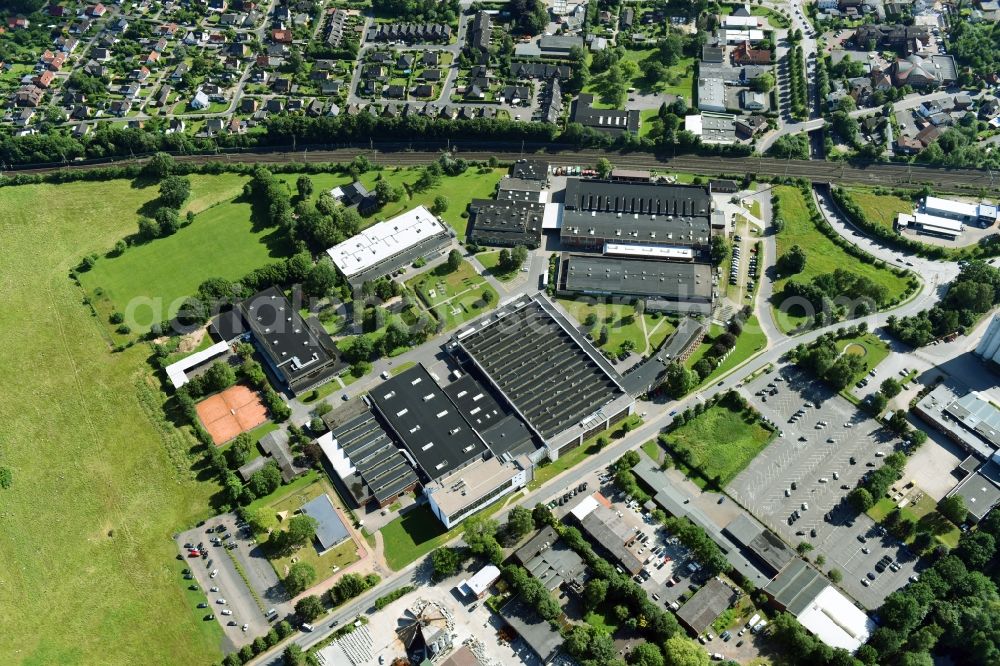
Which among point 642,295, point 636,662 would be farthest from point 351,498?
point 642,295

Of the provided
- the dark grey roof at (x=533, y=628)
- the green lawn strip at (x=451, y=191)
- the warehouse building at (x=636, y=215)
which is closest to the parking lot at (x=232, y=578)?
the dark grey roof at (x=533, y=628)

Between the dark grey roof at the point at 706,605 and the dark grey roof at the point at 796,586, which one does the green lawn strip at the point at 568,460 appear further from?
the dark grey roof at the point at 796,586

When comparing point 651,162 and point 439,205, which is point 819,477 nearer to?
point 651,162

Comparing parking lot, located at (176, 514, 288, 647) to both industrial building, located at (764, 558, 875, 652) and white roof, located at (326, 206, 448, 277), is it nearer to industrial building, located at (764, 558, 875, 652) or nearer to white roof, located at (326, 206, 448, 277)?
white roof, located at (326, 206, 448, 277)

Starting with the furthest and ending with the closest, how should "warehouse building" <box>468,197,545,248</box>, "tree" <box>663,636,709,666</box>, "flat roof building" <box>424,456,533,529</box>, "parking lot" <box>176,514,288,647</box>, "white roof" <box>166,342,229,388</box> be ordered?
"warehouse building" <box>468,197,545,248</box> < "white roof" <box>166,342,229,388</box> < "flat roof building" <box>424,456,533,529</box> < "parking lot" <box>176,514,288,647</box> < "tree" <box>663,636,709,666</box>

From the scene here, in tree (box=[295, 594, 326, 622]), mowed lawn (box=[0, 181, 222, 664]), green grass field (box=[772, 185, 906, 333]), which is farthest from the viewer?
green grass field (box=[772, 185, 906, 333])

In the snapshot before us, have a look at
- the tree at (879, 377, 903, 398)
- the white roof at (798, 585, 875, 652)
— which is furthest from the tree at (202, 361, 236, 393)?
the tree at (879, 377, 903, 398)

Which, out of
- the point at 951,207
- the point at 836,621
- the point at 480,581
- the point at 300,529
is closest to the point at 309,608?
the point at 300,529

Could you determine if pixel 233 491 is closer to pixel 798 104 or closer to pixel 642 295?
pixel 642 295
